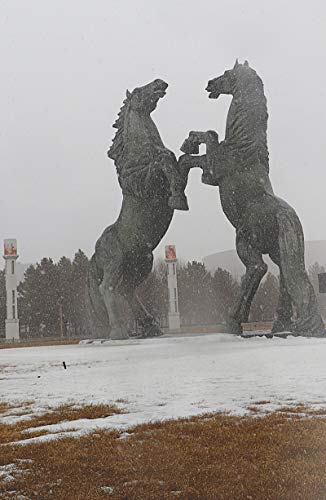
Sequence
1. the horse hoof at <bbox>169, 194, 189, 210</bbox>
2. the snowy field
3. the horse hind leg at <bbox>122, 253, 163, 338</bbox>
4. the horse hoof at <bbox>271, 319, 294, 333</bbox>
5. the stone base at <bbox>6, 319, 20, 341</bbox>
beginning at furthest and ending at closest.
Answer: the stone base at <bbox>6, 319, 20, 341</bbox> < the horse hind leg at <bbox>122, 253, 163, 338</bbox> < the horse hoof at <bbox>271, 319, 294, 333</bbox> < the horse hoof at <bbox>169, 194, 189, 210</bbox> < the snowy field

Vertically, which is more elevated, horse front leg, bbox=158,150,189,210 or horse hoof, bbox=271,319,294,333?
horse front leg, bbox=158,150,189,210

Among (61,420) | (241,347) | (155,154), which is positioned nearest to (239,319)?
(241,347)

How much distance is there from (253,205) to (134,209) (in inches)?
85.8

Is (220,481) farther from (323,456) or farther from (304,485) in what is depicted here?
(323,456)

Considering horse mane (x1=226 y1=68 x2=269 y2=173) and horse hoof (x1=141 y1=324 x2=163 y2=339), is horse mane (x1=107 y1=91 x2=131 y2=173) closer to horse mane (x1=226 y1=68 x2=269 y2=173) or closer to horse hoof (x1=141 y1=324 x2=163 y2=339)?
horse mane (x1=226 y1=68 x2=269 y2=173)

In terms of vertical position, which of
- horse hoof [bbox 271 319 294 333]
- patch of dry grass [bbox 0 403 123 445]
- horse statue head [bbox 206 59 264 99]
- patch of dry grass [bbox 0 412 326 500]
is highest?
horse statue head [bbox 206 59 264 99]

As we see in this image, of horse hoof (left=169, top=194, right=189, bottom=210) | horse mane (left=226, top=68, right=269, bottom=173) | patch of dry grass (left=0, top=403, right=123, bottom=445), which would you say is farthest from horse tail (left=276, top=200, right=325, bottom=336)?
patch of dry grass (left=0, top=403, right=123, bottom=445)

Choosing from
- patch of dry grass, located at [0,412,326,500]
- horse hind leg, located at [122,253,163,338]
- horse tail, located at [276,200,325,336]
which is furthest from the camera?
horse hind leg, located at [122,253,163,338]

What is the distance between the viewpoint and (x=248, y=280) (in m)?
10.2

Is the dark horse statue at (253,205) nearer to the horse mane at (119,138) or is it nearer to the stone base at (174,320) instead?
the horse mane at (119,138)

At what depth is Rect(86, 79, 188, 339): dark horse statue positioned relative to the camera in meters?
10.2

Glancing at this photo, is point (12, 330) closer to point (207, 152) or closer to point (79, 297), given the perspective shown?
point (79, 297)

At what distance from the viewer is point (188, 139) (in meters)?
10.6

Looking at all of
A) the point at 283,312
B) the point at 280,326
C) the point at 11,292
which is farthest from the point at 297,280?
the point at 11,292
